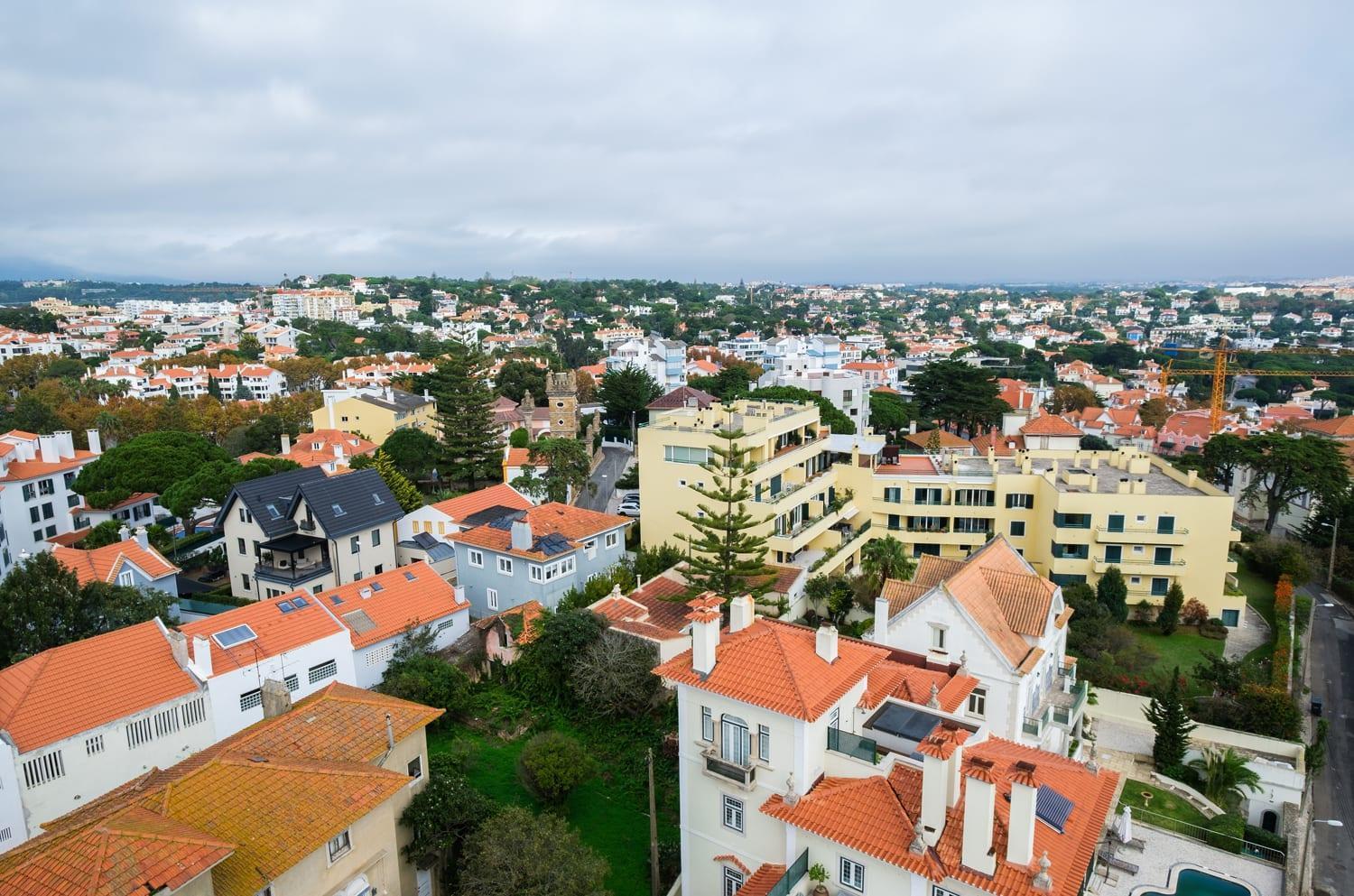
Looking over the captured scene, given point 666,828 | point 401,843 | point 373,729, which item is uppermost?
point 373,729

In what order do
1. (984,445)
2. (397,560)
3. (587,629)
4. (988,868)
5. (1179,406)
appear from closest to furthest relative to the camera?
(988,868), (587,629), (397,560), (984,445), (1179,406)

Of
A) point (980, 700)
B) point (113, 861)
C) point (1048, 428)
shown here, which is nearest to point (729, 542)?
point (980, 700)

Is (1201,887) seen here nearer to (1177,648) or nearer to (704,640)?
(704,640)

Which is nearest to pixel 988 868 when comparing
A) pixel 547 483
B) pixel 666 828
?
pixel 666 828

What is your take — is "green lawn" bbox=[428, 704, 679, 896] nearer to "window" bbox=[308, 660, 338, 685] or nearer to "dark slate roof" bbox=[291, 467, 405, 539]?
"window" bbox=[308, 660, 338, 685]

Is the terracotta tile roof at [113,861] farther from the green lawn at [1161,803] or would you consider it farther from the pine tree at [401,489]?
the pine tree at [401,489]

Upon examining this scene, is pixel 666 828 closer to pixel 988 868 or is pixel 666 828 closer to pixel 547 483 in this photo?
pixel 988 868

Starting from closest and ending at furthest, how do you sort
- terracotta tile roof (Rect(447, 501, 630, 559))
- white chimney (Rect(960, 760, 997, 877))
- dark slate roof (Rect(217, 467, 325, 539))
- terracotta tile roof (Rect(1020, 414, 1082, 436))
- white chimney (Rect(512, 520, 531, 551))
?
white chimney (Rect(960, 760, 997, 877))
white chimney (Rect(512, 520, 531, 551))
terracotta tile roof (Rect(447, 501, 630, 559))
dark slate roof (Rect(217, 467, 325, 539))
terracotta tile roof (Rect(1020, 414, 1082, 436))

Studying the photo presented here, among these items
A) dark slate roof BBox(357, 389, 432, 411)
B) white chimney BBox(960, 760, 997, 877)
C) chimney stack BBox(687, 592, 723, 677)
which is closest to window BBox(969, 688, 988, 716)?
chimney stack BBox(687, 592, 723, 677)
